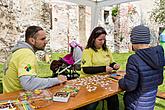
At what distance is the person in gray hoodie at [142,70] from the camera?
206cm

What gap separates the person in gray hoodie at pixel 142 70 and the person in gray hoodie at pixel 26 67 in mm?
765

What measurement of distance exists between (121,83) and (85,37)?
29.8 ft

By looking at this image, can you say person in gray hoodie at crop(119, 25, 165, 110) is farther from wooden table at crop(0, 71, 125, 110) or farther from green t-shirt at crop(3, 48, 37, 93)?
green t-shirt at crop(3, 48, 37, 93)

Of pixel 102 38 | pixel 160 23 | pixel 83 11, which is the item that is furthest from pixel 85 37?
pixel 102 38

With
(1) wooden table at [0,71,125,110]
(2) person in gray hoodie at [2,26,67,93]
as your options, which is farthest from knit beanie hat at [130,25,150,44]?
(2) person in gray hoodie at [2,26,67,93]

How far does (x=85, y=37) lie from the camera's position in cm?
1130

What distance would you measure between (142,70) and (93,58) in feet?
3.62

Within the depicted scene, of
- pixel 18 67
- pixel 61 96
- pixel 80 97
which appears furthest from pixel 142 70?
pixel 18 67

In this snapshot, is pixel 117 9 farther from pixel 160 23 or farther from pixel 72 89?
pixel 72 89

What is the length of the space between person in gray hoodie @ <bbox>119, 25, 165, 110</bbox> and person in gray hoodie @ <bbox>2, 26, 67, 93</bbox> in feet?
2.51

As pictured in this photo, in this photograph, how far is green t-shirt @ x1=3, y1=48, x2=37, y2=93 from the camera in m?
2.08

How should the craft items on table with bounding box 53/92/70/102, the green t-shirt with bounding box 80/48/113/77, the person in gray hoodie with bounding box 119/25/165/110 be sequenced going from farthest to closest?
the green t-shirt with bounding box 80/48/113/77, the person in gray hoodie with bounding box 119/25/165/110, the craft items on table with bounding box 53/92/70/102

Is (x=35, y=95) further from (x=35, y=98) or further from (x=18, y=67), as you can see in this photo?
(x=18, y=67)

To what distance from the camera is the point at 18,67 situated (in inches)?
83.7
